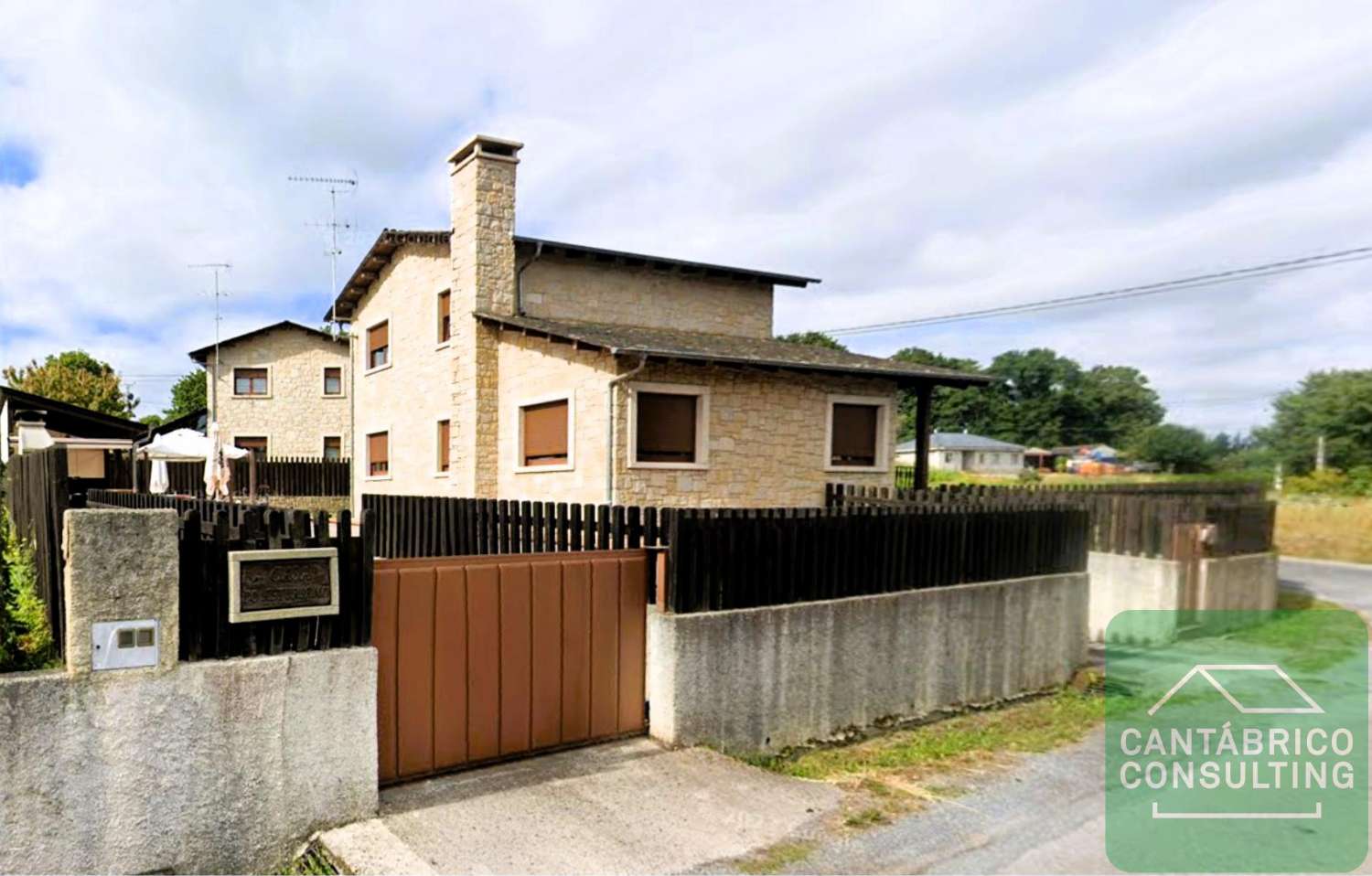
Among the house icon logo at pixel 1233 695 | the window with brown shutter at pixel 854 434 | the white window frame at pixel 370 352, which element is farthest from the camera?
the white window frame at pixel 370 352

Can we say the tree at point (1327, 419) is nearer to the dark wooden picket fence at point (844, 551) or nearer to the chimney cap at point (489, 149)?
the dark wooden picket fence at point (844, 551)

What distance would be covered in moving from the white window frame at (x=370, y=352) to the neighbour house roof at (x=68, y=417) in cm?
595

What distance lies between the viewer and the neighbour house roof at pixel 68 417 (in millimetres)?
16844

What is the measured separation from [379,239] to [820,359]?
1105 cm

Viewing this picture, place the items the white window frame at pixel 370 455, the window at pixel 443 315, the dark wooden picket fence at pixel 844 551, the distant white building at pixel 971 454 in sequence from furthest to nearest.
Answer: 1. the white window frame at pixel 370 455
2. the window at pixel 443 315
3. the distant white building at pixel 971 454
4. the dark wooden picket fence at pixel 844 551

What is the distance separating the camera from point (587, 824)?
3.93 m

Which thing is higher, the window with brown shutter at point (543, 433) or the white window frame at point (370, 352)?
the white window frame at point (370, 352)

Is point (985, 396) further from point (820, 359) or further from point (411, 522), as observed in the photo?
point (411, 522)

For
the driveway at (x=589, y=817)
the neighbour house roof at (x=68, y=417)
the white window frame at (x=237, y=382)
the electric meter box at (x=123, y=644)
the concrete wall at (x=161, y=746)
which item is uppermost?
the white window frame at (x=237, y=382)

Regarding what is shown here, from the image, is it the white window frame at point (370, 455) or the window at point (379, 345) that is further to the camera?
the window at point (379, 345)

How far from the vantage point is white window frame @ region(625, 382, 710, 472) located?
11719mm

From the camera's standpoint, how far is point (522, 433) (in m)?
14.1

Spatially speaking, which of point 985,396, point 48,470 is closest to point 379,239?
point 48,470

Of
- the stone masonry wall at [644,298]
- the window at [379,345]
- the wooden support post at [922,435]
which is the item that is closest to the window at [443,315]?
the stone masonry wall at [644,298]
